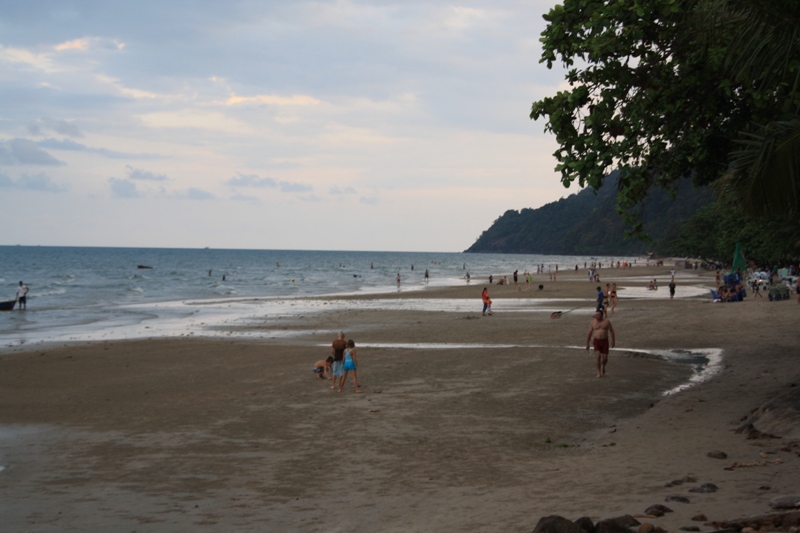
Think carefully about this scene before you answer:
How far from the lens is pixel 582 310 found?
35562 mm

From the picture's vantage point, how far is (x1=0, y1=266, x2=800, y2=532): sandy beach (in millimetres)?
7812

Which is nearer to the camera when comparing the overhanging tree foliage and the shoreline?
the overhanging tree foliage

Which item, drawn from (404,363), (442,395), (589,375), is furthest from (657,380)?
(404,363)

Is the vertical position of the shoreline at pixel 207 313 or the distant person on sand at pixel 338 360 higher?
the distant person on sand at pixel 338 360

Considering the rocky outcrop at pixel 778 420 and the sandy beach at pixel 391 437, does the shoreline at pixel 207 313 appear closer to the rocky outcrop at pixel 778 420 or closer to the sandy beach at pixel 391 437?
the sandy beach at pixel 391 437

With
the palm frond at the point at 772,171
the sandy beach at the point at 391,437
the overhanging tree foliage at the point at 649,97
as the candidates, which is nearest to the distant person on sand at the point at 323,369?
the sandy beach at the point at 391,437

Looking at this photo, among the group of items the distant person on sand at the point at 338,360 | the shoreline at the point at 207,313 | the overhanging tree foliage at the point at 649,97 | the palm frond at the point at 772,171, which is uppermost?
the overhanging tree foliage at the point at 649,97

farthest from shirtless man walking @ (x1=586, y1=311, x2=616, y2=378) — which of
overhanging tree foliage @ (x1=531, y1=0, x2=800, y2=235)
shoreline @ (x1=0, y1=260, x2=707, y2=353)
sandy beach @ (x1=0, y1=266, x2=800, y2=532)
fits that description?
shoreline @ (x1=0, y1=260, x2=707, y2=353)

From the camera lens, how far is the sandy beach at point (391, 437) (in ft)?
25.6

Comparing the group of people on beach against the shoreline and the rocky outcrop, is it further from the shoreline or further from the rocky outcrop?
the shoreline

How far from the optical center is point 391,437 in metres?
11.5

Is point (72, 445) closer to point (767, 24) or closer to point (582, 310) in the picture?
point (767, 24)

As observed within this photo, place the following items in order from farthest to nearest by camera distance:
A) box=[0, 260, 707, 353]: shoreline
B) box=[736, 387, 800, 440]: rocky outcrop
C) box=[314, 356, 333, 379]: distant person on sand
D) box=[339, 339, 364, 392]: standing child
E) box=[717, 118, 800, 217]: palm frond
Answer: box=[0, 260, 707, 353]: shoreline, box=[314, 356, 333, 379]: distant person on sand, box=[339, 339, 364, 392]: standing child, box=[736, 387, 800, 440]: rocky outcrop, box=[717, 118, 800, 217]: palm frond

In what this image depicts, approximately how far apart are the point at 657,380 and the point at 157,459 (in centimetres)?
1027
